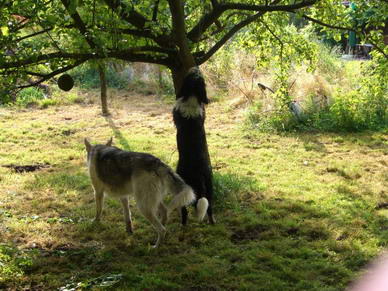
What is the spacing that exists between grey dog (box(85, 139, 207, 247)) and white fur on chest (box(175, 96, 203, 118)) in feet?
2.95

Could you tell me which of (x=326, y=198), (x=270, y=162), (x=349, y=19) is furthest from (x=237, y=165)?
(x=349, y=19)

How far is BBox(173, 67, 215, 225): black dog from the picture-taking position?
562 centimetres

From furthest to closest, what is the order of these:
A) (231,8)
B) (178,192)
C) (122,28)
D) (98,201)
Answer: (231,8) < (98,201) < (122,28) < (178,192)

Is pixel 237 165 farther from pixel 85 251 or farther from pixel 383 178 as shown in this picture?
pixel 85 251

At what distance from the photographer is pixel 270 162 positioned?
8.48 metres

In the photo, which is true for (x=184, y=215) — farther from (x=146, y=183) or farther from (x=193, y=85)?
(x=193, y=85)

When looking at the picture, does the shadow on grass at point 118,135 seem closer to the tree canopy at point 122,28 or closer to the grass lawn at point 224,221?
the grass lawn at point 224,221

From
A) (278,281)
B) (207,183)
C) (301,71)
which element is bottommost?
(278,281)

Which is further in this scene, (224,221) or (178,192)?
(224,221)

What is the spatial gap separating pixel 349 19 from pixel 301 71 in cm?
539

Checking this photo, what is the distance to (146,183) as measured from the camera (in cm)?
489

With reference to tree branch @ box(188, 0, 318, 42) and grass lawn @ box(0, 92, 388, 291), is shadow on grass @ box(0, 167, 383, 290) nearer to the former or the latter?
grass lawn @ box(0, 92, 388, 291)

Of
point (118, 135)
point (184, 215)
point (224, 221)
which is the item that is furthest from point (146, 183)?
point (118, 135)

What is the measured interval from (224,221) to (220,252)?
94cm
